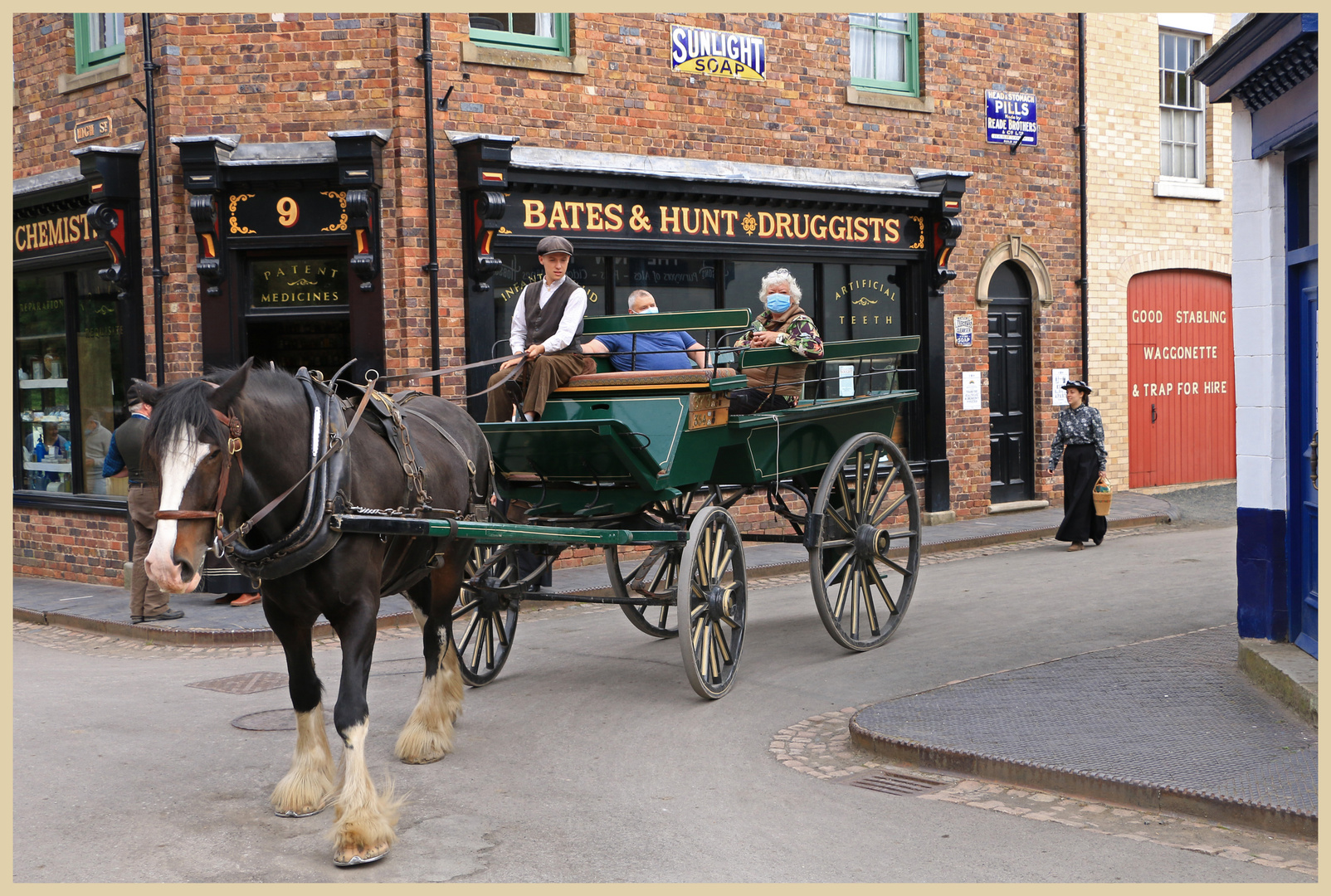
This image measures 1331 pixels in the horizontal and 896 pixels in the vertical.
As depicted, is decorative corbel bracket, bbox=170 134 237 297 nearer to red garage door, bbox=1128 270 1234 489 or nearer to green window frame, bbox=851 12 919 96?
green window frame, bbox=851 12 919 96

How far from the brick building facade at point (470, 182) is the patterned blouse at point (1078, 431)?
1667mm

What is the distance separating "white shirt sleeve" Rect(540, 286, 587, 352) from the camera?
7.66m

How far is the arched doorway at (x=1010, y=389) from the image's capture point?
16922 mm

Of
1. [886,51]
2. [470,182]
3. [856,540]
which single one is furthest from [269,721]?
[886,51]

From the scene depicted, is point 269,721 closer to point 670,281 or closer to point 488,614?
A: point 488,614

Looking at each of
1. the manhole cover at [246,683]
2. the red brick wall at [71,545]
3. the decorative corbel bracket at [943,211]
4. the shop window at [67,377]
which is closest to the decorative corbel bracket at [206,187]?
the shop window at [67,377]

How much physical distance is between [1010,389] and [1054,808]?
12151 mm

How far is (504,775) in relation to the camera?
6250 millimetres

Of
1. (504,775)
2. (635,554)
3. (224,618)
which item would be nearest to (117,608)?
(224,618)

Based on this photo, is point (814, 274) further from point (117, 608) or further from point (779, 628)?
point (117, 608)

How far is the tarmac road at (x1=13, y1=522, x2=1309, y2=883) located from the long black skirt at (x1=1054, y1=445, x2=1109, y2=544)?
10.9 ft

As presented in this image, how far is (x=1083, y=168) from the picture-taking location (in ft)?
56.9

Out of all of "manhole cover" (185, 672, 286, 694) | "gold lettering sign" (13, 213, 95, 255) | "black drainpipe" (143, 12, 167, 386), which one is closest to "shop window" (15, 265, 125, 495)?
"gold lettering sign" (13, 213, 95, 255)

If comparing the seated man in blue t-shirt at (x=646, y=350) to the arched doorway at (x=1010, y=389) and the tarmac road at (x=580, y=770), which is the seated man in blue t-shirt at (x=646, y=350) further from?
the arched doorway at (x=1010, y=389)
